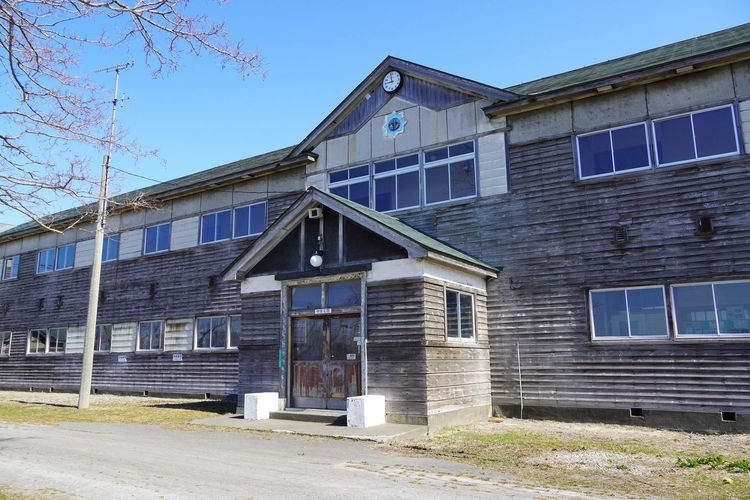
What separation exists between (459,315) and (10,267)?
25604mm

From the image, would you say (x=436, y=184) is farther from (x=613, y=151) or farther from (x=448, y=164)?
(x=613, y=151)

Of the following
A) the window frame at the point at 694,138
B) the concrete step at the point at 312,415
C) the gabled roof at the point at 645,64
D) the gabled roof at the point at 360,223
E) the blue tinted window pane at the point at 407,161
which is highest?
the gabled roof at the point at 645,64

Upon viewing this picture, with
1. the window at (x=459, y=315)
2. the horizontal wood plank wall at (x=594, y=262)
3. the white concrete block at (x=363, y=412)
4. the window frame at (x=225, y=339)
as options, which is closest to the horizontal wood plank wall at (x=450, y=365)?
the window at (x=459, y=315)

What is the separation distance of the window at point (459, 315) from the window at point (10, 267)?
24.7m

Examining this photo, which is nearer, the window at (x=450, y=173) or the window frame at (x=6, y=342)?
the window at (x=450, y=173)

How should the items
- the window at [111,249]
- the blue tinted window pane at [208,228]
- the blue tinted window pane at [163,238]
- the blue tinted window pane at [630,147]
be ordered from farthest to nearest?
the window at [111,249]
the blue tinted window pane at [163,238]
the blue tinted window pane at [208,228]
the blue tinted window pane at [630,147]

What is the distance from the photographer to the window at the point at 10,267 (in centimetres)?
2852

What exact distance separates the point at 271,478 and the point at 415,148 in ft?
35.8

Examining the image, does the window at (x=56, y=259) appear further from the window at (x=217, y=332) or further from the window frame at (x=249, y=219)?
the window frame at (x=249, y=219)

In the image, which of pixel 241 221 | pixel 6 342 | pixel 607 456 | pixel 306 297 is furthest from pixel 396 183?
pixel 6 342

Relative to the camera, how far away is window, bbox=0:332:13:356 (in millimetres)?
27625

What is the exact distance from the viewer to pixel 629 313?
12758 mm

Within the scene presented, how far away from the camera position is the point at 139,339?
73.9 feet

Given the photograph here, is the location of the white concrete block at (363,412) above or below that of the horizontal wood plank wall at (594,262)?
below
